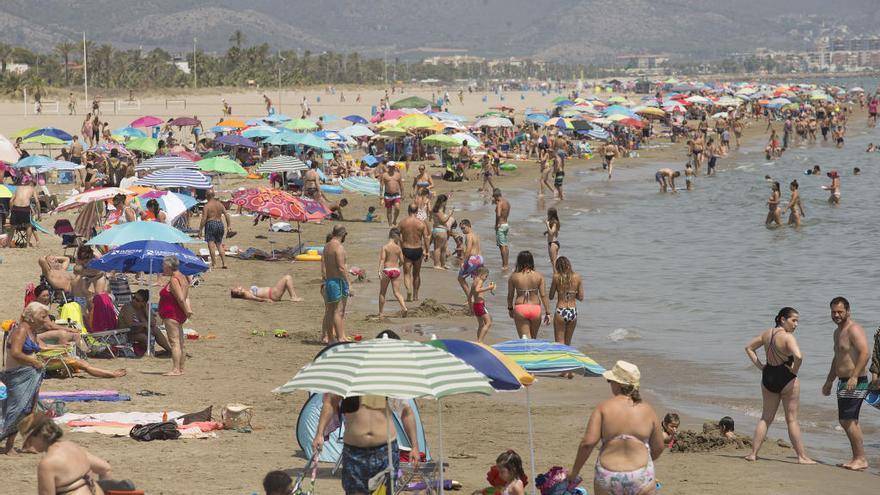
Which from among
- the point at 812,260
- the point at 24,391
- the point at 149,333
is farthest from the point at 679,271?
the point at 24,391

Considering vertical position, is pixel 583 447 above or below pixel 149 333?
above

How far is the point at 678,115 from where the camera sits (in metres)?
64.7

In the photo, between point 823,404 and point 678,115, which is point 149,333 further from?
point 678,115

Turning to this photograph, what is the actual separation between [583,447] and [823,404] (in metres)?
6.15

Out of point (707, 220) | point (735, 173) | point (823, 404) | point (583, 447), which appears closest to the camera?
point (583, 447)

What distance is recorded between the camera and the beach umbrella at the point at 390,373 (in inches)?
261

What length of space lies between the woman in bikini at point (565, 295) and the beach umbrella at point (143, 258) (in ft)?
11.7

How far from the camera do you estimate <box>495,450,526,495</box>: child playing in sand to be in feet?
25.0

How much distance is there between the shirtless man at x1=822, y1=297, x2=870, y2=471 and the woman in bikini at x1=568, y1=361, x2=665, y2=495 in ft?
10.3

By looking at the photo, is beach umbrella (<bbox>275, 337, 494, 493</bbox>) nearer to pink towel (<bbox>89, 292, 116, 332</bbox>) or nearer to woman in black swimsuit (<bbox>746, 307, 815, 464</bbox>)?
woman in black swimsuit (<bbox>746, 307, 815, 464</bbox>)

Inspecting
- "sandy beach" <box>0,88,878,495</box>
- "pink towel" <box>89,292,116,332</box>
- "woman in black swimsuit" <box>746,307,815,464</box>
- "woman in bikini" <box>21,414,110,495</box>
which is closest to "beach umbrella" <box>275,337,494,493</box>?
"woman in bikini" <box>21,414,110,495</box>

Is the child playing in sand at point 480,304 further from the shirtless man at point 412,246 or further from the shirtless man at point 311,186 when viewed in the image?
the shirtless man at point 311,186

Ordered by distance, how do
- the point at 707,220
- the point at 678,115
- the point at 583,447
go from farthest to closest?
the point at 678,115
the point at 707,220
the point at 583,447

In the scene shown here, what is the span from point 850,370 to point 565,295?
3.65 m
